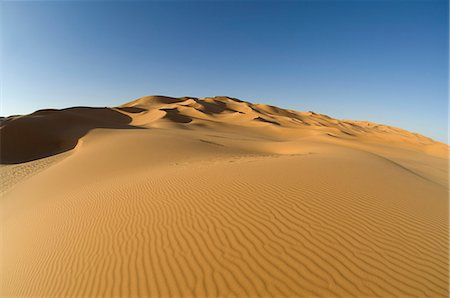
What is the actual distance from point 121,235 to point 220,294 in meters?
2.57

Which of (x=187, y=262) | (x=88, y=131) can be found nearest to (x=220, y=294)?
(x=187, y=262)

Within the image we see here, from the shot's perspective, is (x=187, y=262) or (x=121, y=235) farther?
(x=121, y=235)

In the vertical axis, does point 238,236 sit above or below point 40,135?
below

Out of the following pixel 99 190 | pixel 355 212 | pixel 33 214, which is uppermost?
pixel 355 212

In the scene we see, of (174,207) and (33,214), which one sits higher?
(174,207)

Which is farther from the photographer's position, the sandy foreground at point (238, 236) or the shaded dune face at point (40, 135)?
the shaded dune face at point (40, 135)

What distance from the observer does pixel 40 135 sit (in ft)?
75.0

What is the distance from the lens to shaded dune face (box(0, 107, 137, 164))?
19531mm

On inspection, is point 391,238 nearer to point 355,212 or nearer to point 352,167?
point 355,212

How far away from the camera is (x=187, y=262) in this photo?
365cm

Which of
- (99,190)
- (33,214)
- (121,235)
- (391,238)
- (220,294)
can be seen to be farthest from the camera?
(99,190)

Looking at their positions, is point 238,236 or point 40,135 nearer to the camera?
point 238,236

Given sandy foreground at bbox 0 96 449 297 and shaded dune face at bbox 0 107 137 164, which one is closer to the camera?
sandy foreground at bbox 0 96 449 297

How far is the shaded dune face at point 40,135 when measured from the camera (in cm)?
1953
